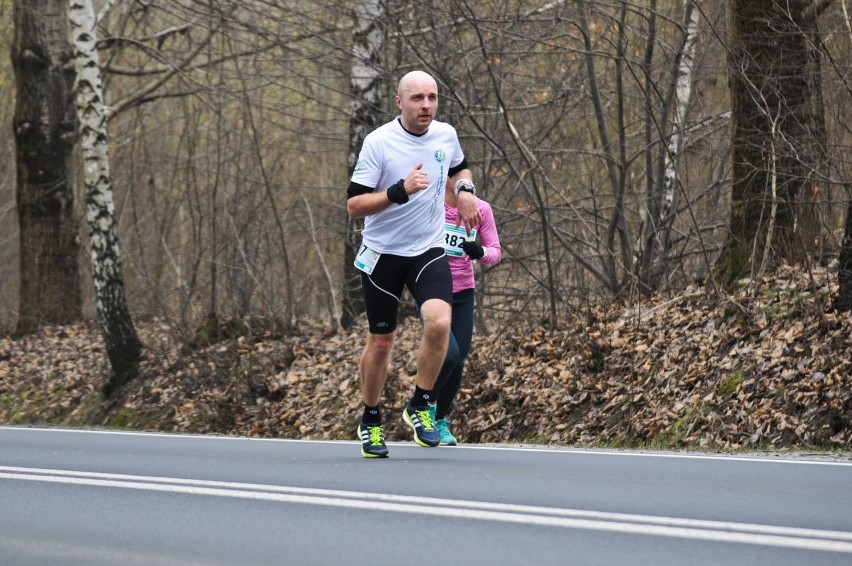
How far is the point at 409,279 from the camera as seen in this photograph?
29.3 ft

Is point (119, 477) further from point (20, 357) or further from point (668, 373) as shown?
point (20, 357)

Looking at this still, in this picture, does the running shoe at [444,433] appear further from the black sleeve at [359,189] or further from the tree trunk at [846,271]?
the tree trunk at [846,271]

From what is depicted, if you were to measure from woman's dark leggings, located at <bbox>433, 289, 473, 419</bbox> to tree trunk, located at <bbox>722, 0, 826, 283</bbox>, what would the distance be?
3.65 metres

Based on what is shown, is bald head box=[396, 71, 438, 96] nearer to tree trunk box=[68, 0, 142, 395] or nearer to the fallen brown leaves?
the fallen brown leaves

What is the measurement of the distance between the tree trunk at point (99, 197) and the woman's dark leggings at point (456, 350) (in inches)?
322

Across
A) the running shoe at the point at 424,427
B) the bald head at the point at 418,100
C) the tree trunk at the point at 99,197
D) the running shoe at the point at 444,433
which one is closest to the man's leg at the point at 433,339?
the running shoe at the point at 424,427

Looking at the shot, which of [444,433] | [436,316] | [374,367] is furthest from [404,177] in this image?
[444,433]

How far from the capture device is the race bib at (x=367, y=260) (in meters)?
8.80

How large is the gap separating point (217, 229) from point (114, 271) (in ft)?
7.31

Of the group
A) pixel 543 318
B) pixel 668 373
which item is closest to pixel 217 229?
pixel 543 318

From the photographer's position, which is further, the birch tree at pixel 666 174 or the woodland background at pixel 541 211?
the birch tree at pixel 666 174

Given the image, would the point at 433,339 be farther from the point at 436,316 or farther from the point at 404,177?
the point at 404,177

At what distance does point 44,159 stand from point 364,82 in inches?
302

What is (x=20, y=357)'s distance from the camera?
66.8 ft
